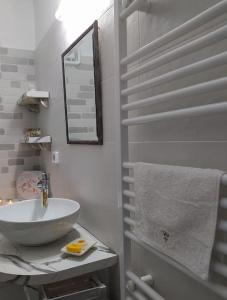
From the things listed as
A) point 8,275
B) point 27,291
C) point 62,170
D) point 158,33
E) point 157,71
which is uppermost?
point 158,33

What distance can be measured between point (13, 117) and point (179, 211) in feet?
6.09

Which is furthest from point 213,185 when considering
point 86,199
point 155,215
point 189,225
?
point 86,199

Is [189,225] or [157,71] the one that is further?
[157,71]

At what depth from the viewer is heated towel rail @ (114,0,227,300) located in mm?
615

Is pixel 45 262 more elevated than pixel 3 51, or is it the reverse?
pixel 3 51

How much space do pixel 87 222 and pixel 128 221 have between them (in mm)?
552

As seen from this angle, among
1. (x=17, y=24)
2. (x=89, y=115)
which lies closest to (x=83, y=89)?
(x=89, y=115)

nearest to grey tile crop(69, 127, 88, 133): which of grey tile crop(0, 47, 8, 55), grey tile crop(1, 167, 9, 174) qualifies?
grey tile crop(1, 167, 9, 174)

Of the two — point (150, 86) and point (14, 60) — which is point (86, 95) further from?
point (14, 60)

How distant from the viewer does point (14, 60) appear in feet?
7.34

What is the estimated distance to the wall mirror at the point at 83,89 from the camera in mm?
1276

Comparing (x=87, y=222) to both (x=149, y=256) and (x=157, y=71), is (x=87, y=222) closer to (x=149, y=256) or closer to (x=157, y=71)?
(x=149, y=256)

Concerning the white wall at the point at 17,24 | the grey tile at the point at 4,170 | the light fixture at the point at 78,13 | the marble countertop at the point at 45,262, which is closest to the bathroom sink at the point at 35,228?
the marble countertop at the point at 45,262

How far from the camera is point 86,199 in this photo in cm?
150
